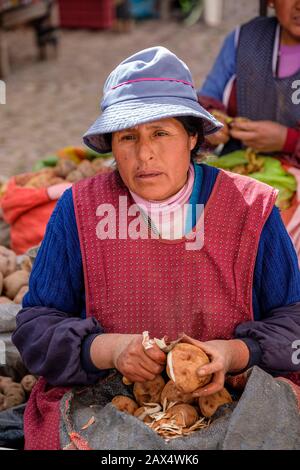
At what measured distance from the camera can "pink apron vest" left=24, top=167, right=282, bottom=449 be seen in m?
2.05

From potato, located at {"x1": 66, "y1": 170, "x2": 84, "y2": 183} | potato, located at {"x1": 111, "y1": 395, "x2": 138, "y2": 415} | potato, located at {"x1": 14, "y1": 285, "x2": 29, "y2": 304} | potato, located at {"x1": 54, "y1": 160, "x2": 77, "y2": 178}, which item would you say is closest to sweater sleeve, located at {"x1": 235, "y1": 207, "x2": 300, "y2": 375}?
potato, located at {"x1": 111, "y1": 395, "x2": 138, "y2": 415}

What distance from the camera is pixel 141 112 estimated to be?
1903 millimetres

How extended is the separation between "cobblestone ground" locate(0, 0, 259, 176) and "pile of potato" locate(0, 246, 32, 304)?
178cm

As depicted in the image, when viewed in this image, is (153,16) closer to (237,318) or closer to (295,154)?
(295,154)

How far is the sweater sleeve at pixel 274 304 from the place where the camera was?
196 centimetres

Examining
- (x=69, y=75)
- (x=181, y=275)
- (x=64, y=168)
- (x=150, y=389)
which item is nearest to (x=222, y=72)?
(x=64, y=168)

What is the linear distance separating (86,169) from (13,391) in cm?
148

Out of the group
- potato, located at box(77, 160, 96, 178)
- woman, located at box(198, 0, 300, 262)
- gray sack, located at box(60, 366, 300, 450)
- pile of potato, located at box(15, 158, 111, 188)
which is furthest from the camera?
potato, located at box(77, 160, 96, 178)

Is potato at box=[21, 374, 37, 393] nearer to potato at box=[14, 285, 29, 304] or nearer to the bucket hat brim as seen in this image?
potato at box=[14, 285, 29, 304]

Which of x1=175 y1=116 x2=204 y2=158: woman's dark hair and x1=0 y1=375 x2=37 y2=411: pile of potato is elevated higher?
x1=175 y1=116 x2=204 y2=158: woman's dark hair

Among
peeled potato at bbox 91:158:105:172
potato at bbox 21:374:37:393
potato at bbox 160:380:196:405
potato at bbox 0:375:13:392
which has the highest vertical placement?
potato at bbox 160:380:196:405

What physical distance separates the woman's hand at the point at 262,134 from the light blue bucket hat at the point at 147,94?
1.03 metres

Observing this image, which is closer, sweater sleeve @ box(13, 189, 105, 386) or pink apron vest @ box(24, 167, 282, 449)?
sweater sleeve @ box(13, 189, 105, 386)
